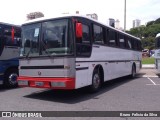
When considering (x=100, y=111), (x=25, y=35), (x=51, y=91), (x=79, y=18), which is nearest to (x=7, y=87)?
(x=51, y=91)

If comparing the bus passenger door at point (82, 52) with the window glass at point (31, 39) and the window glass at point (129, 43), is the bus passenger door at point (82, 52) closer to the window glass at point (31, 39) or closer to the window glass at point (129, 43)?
the window glass at point (31, 39)

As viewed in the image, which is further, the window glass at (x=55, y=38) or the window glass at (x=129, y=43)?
the window glass at (x=129, y=43)

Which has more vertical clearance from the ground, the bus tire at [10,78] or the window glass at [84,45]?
the window glass at [84,45]

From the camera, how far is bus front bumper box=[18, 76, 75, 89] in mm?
8852

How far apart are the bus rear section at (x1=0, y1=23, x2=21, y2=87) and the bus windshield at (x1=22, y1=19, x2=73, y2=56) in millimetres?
2266

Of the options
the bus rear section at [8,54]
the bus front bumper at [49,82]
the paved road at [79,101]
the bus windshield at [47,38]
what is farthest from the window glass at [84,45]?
the bus rear section at [8,54]

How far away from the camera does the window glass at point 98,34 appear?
11.0 meters

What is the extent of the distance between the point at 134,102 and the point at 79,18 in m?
3.53

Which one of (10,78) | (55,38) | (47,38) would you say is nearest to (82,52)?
(55,38)

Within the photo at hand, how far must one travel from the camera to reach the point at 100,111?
769cm

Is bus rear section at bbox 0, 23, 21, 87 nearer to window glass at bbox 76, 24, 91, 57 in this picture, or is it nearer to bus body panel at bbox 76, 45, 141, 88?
window glass at bbox 76, 24, 91, 57

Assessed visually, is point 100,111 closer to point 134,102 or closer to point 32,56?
point 134,102

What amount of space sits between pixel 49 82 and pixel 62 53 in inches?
43.3

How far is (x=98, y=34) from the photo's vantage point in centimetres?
1133
